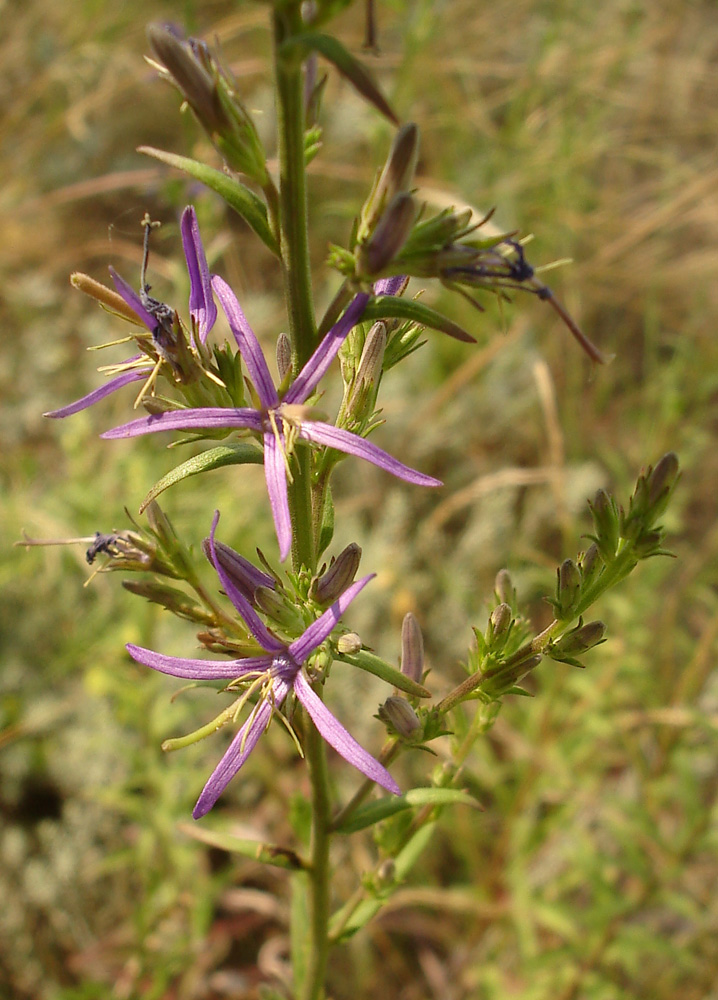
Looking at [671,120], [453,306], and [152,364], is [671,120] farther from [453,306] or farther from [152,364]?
[152,364]

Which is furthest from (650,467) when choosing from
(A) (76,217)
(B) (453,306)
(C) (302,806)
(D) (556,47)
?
(A) (76,217)

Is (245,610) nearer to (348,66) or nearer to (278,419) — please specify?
(278,419)

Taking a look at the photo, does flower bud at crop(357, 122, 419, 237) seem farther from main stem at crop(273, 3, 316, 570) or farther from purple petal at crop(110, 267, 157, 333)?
purple petal at crop(110, 267, 157, 333)

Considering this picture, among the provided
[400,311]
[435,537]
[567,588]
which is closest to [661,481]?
[567,588]

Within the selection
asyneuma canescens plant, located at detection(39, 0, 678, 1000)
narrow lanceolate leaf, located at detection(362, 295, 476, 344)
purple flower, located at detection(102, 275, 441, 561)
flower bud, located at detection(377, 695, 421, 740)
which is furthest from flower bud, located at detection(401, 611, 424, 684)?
narrow lanceolate leaf, located at detection(362, 295, 476, 344)

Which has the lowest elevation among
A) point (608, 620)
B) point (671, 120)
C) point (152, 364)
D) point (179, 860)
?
point (179, 860)

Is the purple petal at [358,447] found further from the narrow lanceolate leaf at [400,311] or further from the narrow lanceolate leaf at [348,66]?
the narrow lanceolate leaf at [348,66]

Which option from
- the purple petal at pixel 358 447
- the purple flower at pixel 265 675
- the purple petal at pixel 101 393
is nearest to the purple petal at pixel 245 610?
the purple flower at pixel 265 675
